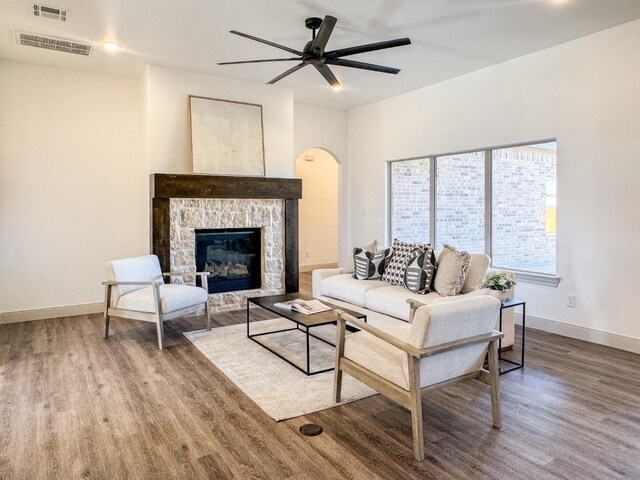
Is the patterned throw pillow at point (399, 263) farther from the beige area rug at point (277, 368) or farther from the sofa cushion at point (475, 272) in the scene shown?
the beige area rug at point (277, 368)

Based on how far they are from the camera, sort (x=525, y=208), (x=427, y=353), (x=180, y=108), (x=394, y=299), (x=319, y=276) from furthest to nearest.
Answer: (x=180, y=108) → (x=319, y=276) → (x=525, y=208) → (x=394, y=299) → (x=427, y=353)

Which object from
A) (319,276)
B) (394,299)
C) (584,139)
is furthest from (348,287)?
(584,139)

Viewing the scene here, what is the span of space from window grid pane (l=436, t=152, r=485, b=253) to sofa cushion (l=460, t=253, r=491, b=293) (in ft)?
5.07

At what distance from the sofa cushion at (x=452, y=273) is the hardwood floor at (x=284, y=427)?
0.89 m

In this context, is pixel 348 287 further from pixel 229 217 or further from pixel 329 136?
pixel 329 136

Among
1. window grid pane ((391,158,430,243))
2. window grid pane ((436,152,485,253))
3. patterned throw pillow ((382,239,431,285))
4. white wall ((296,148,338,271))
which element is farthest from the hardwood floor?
white wall ((296,148,338,271))

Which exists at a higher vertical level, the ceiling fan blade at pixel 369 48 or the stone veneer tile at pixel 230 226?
the ceiling fan blade at pixel 369 48

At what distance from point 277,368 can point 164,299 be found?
1.41 m

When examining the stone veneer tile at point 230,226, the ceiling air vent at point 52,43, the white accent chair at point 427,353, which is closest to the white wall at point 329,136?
the stone veneer tile at point 230,226

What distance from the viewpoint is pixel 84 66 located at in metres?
5.32

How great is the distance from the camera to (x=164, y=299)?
4320 millimetres

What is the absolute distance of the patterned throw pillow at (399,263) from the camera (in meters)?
4.67

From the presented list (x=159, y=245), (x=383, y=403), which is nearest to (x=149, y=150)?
(x=159, y=245)

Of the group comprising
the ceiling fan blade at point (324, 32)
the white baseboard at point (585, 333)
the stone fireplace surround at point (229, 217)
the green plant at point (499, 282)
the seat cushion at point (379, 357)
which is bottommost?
the white baseboard at point (585, 333)
